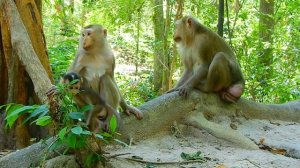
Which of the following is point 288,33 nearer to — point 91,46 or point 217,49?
point 217,49

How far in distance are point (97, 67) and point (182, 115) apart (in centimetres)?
117

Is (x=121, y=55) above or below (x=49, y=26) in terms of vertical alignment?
below

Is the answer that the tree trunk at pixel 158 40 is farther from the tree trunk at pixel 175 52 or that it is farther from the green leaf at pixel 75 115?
the green leaf at pixel 75 115

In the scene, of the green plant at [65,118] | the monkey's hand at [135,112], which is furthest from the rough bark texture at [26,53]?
the monkey's hand at [135,112]

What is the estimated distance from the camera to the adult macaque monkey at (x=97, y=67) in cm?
459

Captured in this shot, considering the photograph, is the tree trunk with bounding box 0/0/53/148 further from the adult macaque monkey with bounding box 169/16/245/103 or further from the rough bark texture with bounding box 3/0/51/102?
the adult macaque monkey with bounding box 169/16/245/103

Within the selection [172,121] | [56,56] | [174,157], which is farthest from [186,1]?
[174,157]

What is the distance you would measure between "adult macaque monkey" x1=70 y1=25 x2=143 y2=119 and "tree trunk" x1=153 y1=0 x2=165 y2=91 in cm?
693

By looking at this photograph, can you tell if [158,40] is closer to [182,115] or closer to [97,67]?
[182,115]

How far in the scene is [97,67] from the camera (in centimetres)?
466

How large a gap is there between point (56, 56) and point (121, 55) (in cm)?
871

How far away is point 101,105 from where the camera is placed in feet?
14.3

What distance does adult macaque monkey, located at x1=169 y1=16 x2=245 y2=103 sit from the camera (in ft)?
18.6

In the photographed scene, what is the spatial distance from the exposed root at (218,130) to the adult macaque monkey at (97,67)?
69 centimetres
